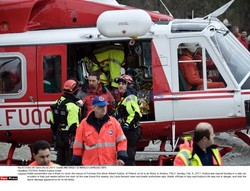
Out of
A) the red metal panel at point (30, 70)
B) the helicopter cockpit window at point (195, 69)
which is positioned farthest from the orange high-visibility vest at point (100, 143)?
the red metal panel at point (30, 70)

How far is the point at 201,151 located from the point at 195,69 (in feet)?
15.1

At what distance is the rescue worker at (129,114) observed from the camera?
1061 centimetres

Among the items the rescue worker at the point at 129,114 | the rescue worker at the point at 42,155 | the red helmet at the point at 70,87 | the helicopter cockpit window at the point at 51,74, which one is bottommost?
the rescue worker at the point at 42,155

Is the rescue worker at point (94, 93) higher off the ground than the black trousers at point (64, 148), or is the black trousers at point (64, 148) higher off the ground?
the rescue worker at point (94, 93)

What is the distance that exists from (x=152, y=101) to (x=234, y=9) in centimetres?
1847

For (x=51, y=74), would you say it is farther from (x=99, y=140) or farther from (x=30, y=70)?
(x=99, y=140)

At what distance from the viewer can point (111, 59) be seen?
1212cm

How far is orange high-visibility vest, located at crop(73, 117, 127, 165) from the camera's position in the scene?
28.6 feet

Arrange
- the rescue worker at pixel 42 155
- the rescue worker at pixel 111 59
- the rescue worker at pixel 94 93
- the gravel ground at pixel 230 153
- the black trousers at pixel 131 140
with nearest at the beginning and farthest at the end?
the rescue worker at pixel 42 155
the black trousers at pixel 131 140
the rescue worker at pixel 94 93
the rescue worker at pixel 111 59
the gravel ground at pixel 230 153

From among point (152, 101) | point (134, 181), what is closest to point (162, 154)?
point (152, 101)

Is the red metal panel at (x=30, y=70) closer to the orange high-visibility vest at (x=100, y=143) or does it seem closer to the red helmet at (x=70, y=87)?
the red helmet at (x=70, y=87)

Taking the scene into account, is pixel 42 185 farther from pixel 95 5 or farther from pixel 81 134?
pixel 95 5

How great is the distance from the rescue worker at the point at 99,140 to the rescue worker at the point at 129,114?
5.55 feet

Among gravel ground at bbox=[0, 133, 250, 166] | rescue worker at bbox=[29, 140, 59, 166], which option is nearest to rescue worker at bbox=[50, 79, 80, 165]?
gravel ground at bbox=[0, 133, 250, 166]
